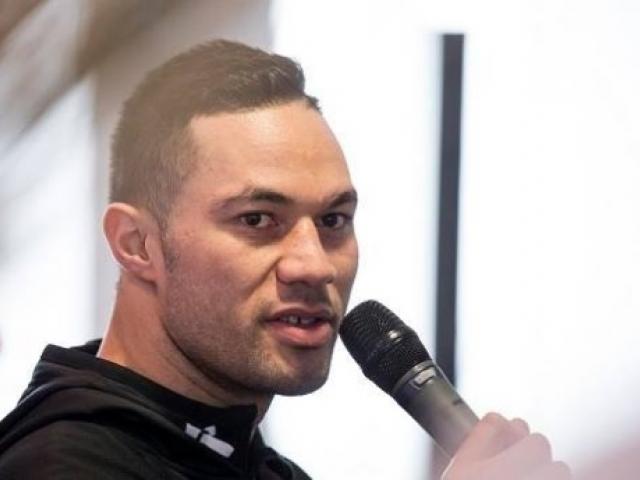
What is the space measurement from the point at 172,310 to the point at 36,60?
84 cm

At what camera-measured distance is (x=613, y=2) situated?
154 centimetres

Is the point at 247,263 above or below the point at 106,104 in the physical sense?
below

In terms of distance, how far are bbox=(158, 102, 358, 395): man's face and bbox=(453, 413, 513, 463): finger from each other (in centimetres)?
29

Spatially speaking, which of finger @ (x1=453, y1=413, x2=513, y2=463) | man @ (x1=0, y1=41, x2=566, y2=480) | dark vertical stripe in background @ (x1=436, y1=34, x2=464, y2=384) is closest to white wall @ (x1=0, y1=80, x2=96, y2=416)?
dark vertical stripe in background @ (x1=436, y1=34, x2=464, y2=384)

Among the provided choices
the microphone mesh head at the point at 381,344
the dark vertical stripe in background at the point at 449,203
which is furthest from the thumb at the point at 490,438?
the dark vertical stripe in background at the point at 449,203

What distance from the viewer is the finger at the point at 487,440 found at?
56cm

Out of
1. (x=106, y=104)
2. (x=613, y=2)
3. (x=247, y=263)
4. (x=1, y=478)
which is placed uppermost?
(x=613, y=2)

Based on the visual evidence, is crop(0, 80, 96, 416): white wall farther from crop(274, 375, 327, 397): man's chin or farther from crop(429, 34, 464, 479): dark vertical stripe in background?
crop(274, 375, 327, 397): man's chin

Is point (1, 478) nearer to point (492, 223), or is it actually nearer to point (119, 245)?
point (119, 245)

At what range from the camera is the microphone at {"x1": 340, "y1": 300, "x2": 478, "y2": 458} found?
697mm

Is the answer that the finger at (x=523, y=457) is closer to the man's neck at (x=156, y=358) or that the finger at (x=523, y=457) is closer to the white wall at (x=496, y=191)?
the man's neck at (x=156, y=358)

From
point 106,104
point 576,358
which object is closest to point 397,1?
point 106,104

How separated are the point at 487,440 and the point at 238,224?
0.36 m

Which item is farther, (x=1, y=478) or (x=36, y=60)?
(x=36, y=60)
